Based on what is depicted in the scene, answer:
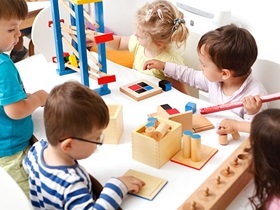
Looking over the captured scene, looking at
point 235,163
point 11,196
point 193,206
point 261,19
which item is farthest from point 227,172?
point 261,19

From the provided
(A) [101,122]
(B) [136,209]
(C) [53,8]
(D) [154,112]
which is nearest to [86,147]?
(A) [101,122]

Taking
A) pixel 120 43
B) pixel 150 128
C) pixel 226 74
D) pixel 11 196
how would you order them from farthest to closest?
pixel 120 43
pixel 226 74
pixel 150 128
pixel 11 196

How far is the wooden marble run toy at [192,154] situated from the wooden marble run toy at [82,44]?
1.42 feet

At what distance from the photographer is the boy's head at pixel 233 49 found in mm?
1463

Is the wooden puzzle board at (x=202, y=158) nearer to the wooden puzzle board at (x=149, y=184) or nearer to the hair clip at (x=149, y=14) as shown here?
the wooden puzzle board at (x=149, y=184)

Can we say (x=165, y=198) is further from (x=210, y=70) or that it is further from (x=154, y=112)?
(x=210, y=70)

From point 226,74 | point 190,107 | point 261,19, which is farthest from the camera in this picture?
point 261,19

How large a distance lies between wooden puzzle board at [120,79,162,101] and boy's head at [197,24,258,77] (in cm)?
23

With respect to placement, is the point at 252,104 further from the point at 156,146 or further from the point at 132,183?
the point at 132,183

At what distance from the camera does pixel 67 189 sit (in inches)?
38.6

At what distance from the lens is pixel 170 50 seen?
1819 mm

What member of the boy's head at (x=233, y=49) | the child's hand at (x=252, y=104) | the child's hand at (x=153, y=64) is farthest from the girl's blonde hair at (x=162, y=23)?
the child's hand at (x=252, y=104)

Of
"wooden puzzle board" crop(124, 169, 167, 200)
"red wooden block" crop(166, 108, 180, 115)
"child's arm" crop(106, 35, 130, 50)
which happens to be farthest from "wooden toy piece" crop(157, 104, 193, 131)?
"child's arm" crop(106, 35, 130, 50)

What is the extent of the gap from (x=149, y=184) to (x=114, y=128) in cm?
22
